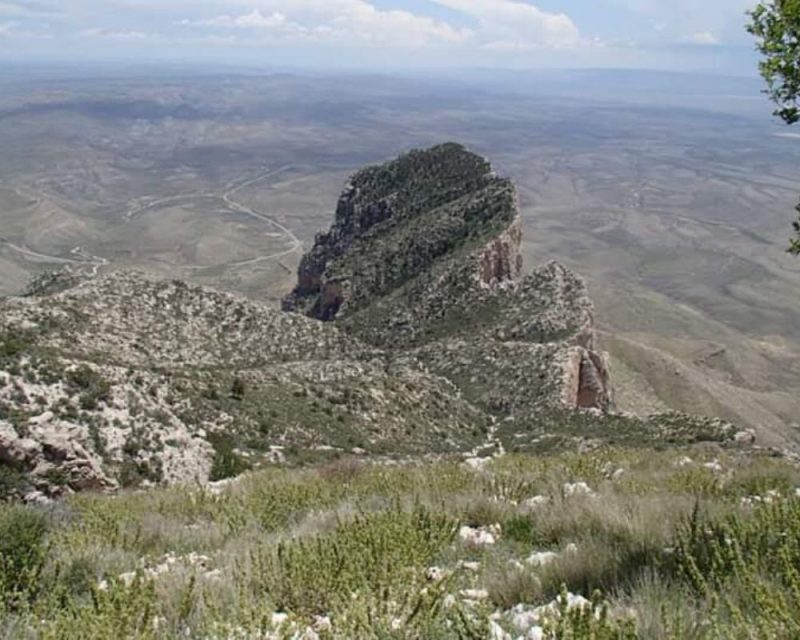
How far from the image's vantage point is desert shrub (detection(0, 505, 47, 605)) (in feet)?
16.3

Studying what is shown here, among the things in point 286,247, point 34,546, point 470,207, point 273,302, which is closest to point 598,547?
point 34,546

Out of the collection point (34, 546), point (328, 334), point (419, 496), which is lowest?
point (328, 334)

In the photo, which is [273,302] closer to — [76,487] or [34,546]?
[76,487]

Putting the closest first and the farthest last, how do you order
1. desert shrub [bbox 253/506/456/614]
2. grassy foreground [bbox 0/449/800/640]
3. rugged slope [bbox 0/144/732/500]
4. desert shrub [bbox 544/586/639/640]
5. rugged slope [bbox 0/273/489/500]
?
desert shrub [bbox 544/586/639/640], grassy foreground [bbox 0/449/800/640], desert shrub [bbox 253/506/456/614], rugged slope [bbox 0/273/489/500], rugged slope [bbox 0/144/732/500]

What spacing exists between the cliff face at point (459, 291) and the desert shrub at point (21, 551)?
92.1 ft

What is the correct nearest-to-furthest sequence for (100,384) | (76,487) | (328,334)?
1. (76,487)
2. (100,384)
3. (328,334)

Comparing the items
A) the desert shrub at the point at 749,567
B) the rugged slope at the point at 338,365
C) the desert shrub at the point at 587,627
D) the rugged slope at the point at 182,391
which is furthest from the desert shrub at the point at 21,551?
the rugged slope at the point at 182,391

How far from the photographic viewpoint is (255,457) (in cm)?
2056

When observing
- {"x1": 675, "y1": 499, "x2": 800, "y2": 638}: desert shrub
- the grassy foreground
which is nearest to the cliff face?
the grassy foreground

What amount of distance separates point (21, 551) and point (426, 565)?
9.66 ft

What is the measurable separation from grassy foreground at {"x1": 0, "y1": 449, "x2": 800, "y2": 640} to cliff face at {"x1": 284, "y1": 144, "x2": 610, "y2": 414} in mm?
26338

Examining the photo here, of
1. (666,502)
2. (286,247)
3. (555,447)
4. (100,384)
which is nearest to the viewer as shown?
(666,502)

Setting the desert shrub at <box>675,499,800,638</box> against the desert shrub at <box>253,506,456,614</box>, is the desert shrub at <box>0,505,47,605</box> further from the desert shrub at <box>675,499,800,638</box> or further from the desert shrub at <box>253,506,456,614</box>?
the desert shrub at <box>675,499,800,638</box>

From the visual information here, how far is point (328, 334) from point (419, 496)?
35661 mm
